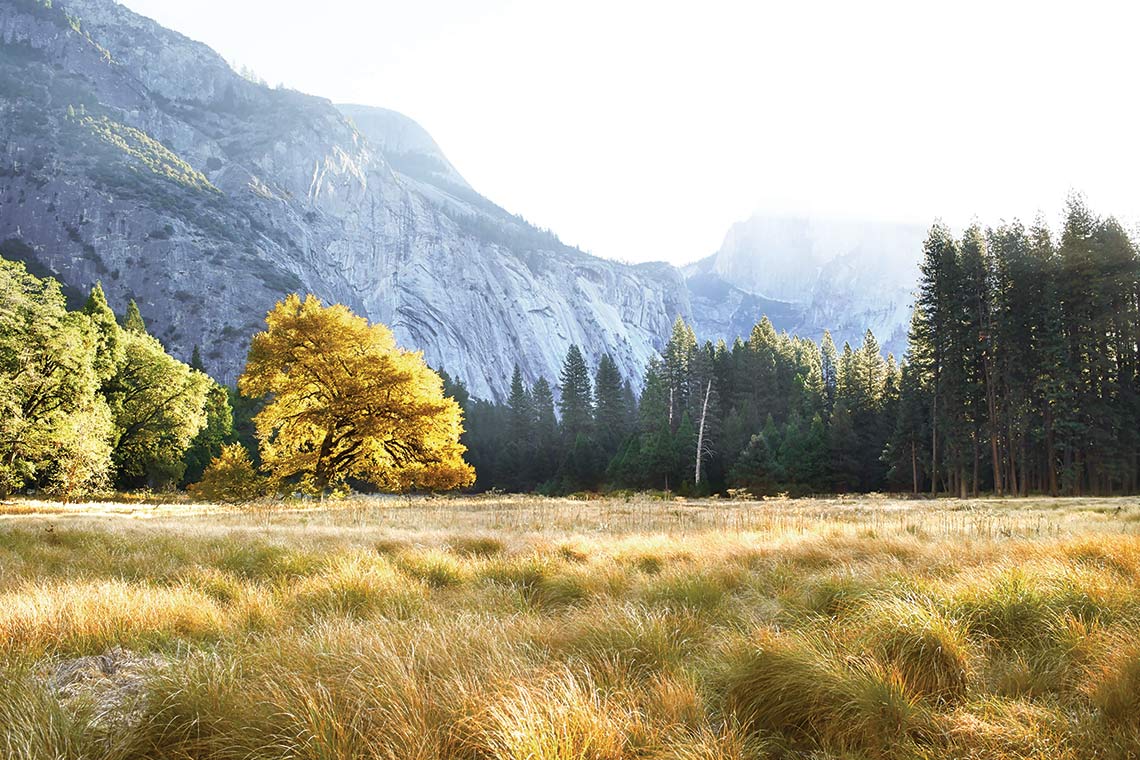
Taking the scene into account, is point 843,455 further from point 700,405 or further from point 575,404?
point 575,404

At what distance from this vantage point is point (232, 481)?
77.5ft

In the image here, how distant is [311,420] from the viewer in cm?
2183

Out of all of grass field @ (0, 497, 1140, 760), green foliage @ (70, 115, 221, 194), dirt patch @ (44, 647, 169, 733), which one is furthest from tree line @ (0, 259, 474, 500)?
green foliage @ (70, 115, 221, 194)

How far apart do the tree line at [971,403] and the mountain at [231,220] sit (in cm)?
7161

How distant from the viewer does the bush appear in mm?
23469

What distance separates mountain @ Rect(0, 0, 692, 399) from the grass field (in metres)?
109

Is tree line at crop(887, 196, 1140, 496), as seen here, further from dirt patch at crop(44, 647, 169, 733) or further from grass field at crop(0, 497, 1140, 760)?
dirt patch at crop(44, 647, 169, 733)

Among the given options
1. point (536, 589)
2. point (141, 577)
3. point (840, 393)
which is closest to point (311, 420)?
point (141, 577)

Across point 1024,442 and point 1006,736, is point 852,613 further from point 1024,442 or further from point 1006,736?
point 1024,442

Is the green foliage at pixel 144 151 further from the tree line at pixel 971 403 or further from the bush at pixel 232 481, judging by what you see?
the bush at pixel 232 481

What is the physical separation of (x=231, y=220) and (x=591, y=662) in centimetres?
14592

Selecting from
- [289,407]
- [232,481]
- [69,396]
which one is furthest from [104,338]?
[289,407]

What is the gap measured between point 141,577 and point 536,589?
4245 millimetres

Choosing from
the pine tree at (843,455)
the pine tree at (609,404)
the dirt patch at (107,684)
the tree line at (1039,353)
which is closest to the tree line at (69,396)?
the dirt patch at (107,684)
